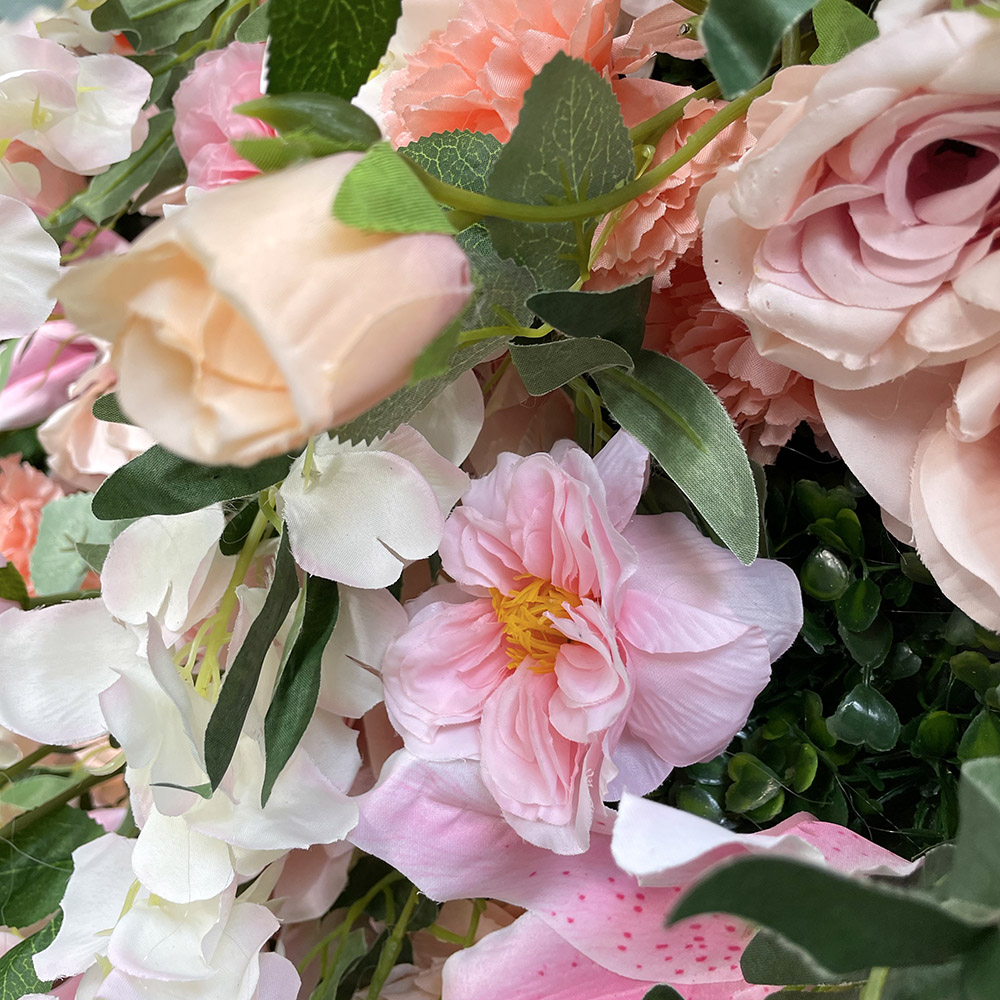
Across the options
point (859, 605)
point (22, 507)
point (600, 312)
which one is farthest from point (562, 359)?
point (22, 507)

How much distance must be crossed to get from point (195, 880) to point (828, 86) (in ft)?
0.92

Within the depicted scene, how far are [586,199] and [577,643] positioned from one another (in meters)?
0.13

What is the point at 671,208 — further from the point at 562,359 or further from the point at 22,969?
the point at 22,969

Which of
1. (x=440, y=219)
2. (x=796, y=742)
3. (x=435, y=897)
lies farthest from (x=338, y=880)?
(x=440, y=219)

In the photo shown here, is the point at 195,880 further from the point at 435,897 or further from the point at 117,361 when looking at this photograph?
the point at 117,361

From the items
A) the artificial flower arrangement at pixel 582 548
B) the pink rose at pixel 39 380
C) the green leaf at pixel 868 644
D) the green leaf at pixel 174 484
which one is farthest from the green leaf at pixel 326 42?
the pink rose at pixel 39 380

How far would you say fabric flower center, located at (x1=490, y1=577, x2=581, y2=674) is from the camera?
Answer: 12.1 inches

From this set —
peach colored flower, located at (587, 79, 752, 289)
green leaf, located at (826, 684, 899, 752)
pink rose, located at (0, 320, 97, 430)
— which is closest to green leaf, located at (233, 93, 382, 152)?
peach colored flower, located at (587, 79, 752, 289)

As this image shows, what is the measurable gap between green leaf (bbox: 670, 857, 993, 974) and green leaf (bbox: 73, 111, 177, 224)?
0.41 m

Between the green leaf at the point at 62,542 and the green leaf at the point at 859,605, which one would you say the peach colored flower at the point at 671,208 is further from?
the green leaf at the point at 62,542

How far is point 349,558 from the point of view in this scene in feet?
0.93

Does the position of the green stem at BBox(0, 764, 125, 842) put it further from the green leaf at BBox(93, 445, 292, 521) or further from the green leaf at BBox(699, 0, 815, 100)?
the green leaf at BBox(699, 0, 815, 100)

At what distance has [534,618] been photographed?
0.31m

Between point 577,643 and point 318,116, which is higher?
point 318,116
